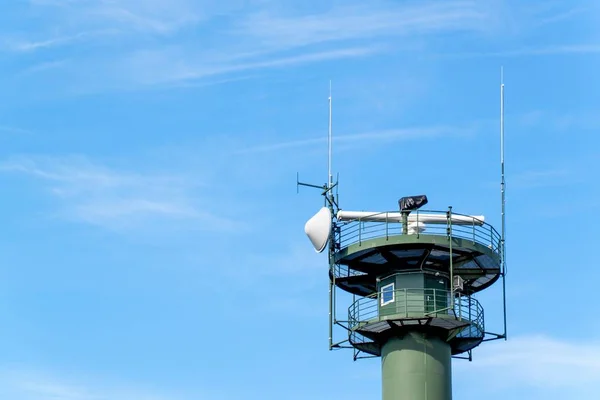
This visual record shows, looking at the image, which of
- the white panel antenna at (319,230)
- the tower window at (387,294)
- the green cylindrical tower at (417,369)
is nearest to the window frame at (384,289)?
the tower window at (387,294)

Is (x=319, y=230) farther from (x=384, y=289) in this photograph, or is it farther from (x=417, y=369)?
(x=417, y=369)

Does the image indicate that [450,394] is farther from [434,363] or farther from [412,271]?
[412,271]

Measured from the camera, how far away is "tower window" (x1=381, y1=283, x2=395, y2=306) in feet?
184

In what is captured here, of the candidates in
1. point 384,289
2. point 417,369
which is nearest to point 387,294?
point 384,289

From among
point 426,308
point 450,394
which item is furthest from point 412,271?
point 450,394

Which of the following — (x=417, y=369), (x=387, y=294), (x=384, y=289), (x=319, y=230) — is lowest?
(x=417, y=369)

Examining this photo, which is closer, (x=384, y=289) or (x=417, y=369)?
(x=417, y=369)

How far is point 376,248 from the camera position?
54.9 metres

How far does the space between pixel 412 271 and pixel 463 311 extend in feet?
9.36

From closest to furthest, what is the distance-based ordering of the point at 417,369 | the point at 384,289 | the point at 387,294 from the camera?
1. the point at 417,369
2. the point at 387,294
3. the point at 384,289

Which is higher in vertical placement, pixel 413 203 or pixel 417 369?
pixel 413 203

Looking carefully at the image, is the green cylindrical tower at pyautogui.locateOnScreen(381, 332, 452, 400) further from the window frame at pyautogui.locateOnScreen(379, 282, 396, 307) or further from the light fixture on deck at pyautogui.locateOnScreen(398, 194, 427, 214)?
the light fixture on deck at pyautogui.locateOnScreen(398, 194, 427, 214)

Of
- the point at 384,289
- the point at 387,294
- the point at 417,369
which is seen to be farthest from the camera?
the point at 384,289

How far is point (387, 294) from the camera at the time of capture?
56531 mm
